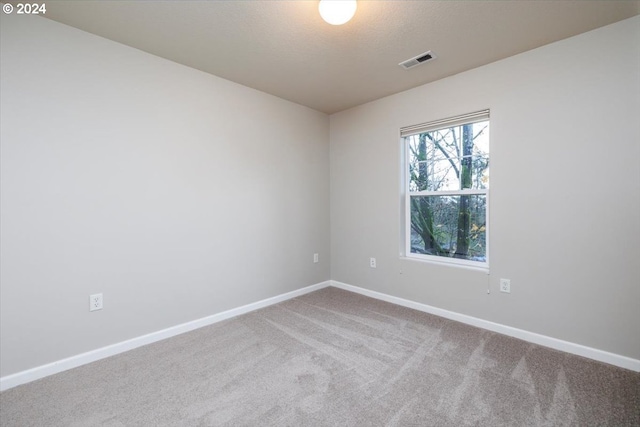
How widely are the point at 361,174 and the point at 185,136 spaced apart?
2.03 metres

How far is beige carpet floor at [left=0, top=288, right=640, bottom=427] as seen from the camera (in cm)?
154

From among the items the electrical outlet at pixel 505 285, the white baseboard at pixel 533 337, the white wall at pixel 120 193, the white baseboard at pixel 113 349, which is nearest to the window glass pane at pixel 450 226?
the electrical outlet at pixel 505 285

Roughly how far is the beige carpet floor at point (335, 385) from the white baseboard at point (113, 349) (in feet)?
0.18

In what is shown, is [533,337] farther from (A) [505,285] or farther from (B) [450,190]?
(B) [450,190]

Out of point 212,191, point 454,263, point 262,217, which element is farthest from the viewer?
point 262,217

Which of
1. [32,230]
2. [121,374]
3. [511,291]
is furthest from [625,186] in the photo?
[32,230]

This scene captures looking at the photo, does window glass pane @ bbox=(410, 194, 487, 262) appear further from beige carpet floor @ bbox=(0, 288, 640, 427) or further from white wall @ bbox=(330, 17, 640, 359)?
beige carpet floor @ bbox=(0, 288, 640, 427)

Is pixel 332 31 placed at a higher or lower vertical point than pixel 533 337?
higher

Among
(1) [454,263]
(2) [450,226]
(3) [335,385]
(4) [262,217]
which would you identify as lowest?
(3) [335,385]

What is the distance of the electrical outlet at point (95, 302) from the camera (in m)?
2.10

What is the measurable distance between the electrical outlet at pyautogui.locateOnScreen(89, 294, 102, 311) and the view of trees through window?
9.71ft

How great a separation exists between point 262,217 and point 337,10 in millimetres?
2099

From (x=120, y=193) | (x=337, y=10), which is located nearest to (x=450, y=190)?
(x=337, y=10)

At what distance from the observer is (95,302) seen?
83.5 inches
